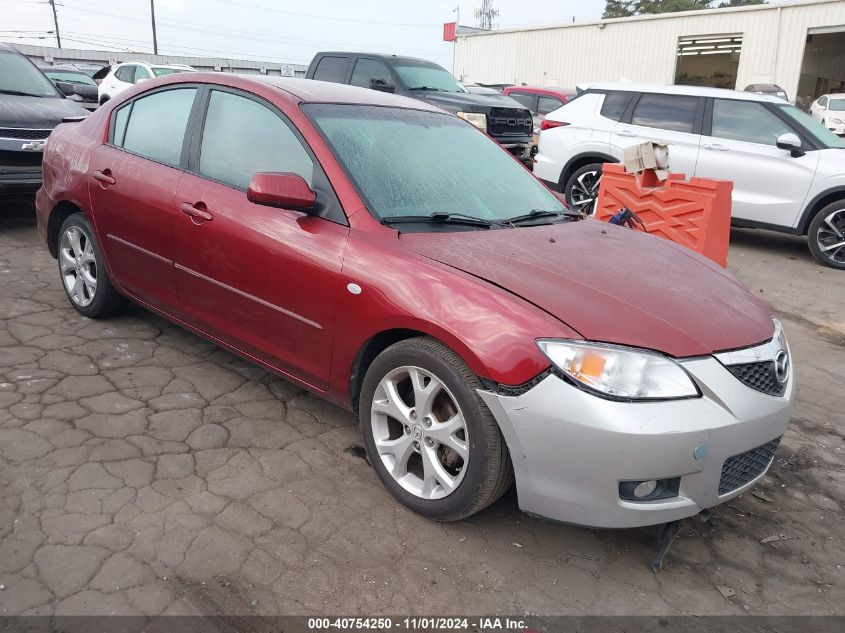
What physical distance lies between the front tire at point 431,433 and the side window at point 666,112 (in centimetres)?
710

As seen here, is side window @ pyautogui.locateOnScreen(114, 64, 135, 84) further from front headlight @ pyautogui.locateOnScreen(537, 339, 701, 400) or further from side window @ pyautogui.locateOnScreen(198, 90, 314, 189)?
front headlight @ pyautogui.locateOnScreen(537, 339, 701, 400)

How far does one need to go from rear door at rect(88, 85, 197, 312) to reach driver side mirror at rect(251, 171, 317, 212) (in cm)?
92

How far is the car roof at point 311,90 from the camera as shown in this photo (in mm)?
3541

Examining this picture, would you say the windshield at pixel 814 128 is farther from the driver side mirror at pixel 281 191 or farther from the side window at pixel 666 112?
the driver side mirror at pixel 281 191

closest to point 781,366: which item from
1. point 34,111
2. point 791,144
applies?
point 791,144

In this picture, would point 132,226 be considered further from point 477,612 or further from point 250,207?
point 477,612

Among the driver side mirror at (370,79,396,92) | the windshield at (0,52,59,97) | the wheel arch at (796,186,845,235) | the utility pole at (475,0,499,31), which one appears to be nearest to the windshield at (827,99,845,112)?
the wheel arch at (796,186,845,235)

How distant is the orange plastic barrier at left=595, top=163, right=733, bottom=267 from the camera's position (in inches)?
236

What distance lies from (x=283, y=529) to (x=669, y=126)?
7.68m

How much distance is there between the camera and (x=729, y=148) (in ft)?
26.7

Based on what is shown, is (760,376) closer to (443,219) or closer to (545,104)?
(443,219)

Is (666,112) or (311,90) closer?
(311,90)

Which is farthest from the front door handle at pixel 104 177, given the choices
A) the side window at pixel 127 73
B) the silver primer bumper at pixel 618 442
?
the side window at pixel 127 73

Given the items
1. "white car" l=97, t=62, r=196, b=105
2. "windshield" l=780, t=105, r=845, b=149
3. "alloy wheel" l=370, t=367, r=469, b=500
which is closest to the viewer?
"alloy wheel" l=370, t=367, r=469, b=500
